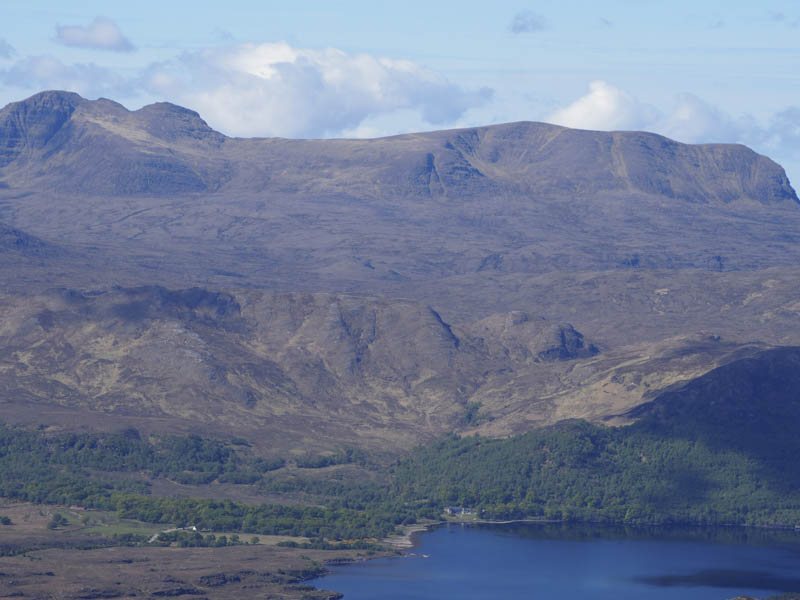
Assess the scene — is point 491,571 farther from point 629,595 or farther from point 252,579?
point 252,579

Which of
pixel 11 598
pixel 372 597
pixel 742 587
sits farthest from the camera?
pixel 742 587

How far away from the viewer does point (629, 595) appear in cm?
18325

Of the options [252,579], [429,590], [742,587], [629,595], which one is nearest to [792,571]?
[742,587]

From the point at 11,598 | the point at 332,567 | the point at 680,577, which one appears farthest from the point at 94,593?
the point at 680,577

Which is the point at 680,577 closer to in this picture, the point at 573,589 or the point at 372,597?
the point at 573,589

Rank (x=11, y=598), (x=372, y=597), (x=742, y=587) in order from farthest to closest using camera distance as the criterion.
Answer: (x=742, y=587) → (x=372, y=597) → (x=11, y=598)

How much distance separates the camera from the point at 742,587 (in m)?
188

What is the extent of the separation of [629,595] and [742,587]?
15364 mm

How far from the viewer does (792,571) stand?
198625 millimetres

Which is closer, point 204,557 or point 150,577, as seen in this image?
point 150,577

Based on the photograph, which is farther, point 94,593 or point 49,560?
point 49,560

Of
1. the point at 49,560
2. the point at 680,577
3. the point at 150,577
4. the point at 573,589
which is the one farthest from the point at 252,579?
the point at 680,577

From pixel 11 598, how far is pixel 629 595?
72.0 meters

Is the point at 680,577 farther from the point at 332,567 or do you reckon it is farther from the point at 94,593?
the point at 94,593
